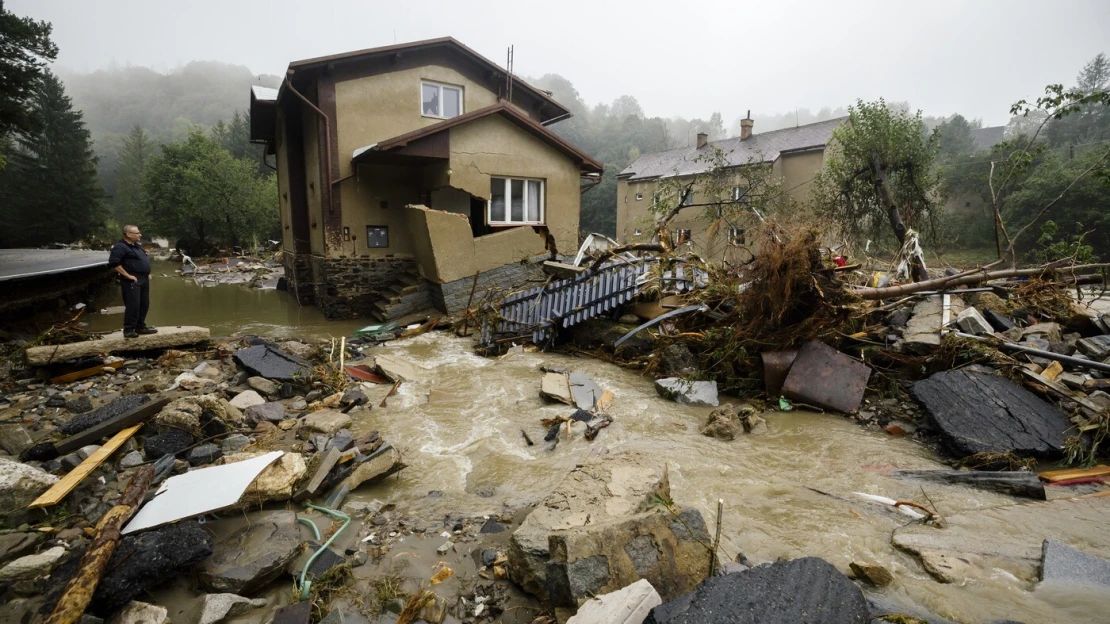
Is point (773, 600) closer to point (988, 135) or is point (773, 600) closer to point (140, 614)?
point (140, 614)

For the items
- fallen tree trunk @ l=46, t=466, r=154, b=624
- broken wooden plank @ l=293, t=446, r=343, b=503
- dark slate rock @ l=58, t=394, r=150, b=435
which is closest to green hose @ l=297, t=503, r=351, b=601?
Answer: broken wooden plank @ l=293, t=446, r=343, b=503

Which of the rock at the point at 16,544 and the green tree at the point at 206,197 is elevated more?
the green tree at the point at 206,197

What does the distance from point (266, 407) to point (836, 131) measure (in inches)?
774

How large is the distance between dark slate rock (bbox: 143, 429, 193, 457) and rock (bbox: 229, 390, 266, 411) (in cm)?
87

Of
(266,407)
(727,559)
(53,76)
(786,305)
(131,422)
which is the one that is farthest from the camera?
(53,76)

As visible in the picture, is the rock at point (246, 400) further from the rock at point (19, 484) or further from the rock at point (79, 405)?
the rock at point (19, 484)

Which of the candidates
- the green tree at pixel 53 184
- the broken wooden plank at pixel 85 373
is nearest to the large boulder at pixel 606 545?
the broken wooden plank at pixel 85 373

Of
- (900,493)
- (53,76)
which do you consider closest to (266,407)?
(900,493)

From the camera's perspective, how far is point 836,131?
17.2 metres

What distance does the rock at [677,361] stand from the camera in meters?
6.94

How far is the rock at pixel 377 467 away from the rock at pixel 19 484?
6.76ft

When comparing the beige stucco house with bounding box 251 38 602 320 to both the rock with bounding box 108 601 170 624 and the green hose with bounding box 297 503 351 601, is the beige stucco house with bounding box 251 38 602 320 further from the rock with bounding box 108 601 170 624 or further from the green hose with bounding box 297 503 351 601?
the rock with bounding box 108 601 170 624

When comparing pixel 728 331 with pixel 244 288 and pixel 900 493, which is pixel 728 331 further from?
pixel 244 288

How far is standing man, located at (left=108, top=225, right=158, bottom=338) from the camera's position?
664 cm
